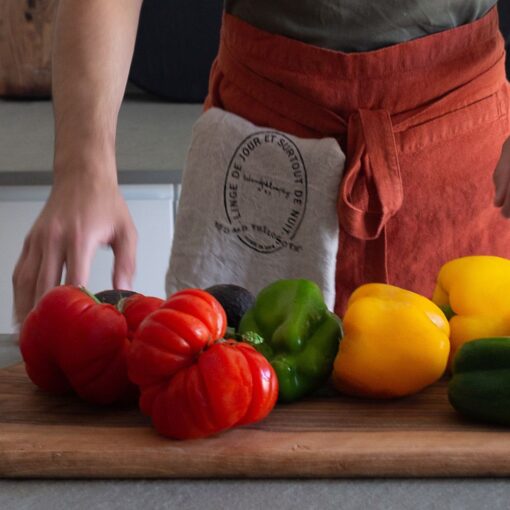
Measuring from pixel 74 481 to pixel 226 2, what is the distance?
2.37 ft

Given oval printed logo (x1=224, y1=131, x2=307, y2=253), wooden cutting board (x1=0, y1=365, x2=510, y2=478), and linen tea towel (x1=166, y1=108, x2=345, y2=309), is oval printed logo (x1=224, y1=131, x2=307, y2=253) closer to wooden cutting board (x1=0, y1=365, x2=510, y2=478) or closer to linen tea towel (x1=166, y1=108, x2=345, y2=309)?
linen tea towel (x1=166, y1=108, x2=345, y2=309)

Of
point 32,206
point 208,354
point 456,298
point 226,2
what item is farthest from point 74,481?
point 32,206

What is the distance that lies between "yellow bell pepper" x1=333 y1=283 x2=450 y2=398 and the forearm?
11.6 inches

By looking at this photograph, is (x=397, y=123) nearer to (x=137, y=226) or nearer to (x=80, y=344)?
(x=80, y=344)

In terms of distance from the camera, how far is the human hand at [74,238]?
2.89 feet

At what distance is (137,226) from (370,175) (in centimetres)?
72

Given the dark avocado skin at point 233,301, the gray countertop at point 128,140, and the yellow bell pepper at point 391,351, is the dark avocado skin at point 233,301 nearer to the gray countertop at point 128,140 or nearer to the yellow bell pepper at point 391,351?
the yellow bell pepper at point 391,351

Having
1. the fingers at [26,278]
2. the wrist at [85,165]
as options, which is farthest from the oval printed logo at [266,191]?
the fingers at [26,278]

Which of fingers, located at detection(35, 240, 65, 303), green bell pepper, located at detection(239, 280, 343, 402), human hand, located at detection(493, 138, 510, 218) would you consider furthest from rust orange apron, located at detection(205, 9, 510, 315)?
fingers, located at detection(35, 240, 65, 303)

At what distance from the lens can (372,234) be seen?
1.14m

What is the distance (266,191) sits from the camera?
1174mm

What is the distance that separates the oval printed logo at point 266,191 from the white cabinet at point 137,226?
0.58 m

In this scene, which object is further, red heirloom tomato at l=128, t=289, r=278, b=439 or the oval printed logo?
the oval printed logo

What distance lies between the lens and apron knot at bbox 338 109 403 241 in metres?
1.12
